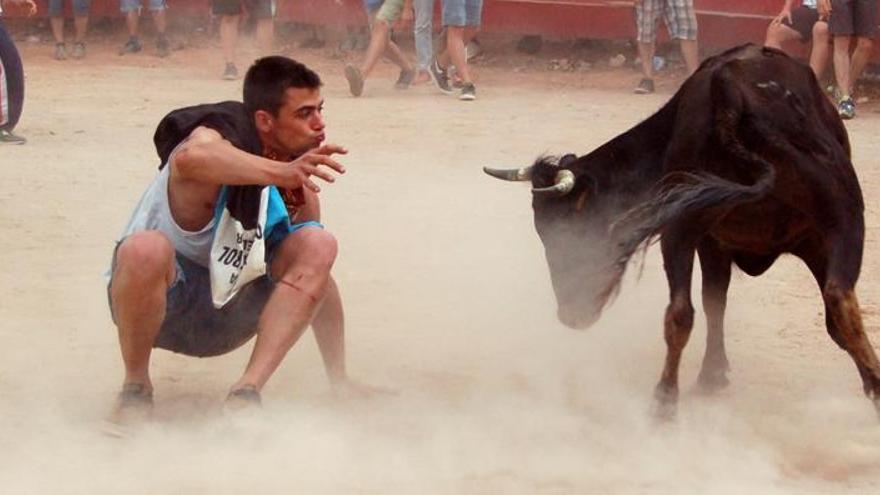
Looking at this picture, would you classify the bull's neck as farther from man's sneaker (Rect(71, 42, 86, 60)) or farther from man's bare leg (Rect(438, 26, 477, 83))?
man's sneaker (Rect(71, 42, 86, 60))

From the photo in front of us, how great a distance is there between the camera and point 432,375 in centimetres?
591

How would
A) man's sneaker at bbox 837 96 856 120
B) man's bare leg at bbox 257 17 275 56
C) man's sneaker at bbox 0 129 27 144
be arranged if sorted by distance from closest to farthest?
1. man's sneaker at bbox 0 129 27 144
2. man's sneaker at bbox 837 96 856 120
3. man's bare leg at bbox 257 17 275 56

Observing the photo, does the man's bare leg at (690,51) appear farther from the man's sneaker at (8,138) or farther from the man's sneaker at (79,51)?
the man's sneaker at (79,51)

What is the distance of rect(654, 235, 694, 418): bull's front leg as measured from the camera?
5.29 m

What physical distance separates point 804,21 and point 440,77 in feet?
10.0

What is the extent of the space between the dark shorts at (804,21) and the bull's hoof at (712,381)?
25.7 ft

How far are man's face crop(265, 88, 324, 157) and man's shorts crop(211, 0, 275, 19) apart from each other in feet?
33.8

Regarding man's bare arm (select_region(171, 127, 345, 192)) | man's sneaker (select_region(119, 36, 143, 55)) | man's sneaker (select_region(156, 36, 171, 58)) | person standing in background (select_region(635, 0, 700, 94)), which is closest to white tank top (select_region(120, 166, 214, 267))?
man's bare arm (select_region(171, 127, 345, 192))

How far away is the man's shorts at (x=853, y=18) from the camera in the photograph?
12586 mm

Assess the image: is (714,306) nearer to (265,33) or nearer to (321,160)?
(321,160)

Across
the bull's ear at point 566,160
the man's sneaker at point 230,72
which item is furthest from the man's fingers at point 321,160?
the man's sneaker at point 230,72

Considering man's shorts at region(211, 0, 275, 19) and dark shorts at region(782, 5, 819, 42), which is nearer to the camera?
dark shorts at region(782, 5, 819, 42)

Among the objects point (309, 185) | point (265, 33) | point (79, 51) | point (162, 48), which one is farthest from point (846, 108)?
point (309, 185)

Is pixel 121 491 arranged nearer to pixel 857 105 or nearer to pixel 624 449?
pixel 624 449
